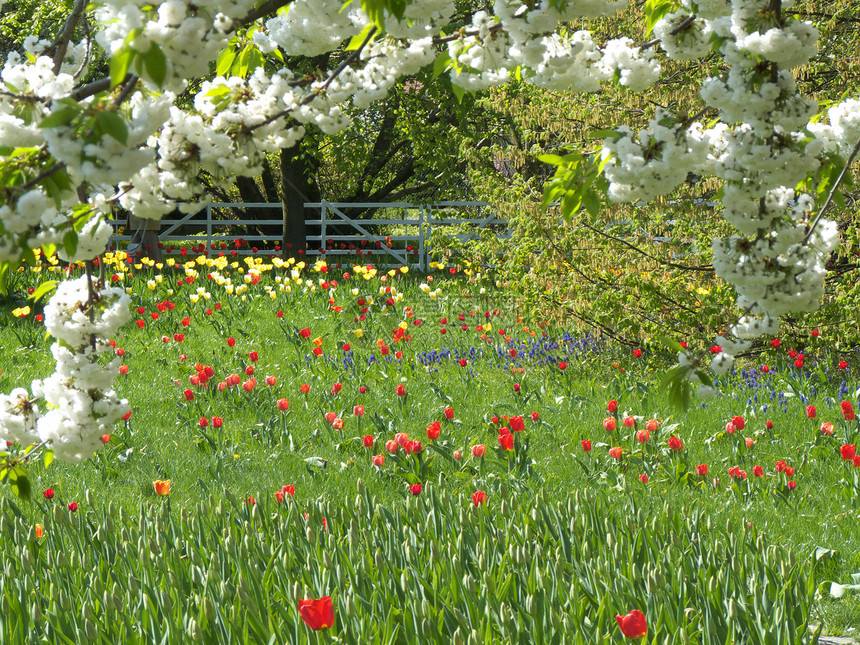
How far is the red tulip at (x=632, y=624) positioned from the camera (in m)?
1.97

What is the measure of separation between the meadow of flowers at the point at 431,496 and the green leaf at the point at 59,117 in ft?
3.37

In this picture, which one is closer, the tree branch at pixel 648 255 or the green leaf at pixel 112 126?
the green leaf at pixel 112 126

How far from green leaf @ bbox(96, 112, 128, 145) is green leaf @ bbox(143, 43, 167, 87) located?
8 cm

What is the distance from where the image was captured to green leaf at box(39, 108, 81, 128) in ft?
4.06

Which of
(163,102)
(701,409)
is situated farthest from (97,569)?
(701,409)

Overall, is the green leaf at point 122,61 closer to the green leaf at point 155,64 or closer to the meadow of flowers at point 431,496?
the green leaf at point 155,64

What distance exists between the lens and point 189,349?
6902 millimetres

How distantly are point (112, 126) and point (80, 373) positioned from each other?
86 cm

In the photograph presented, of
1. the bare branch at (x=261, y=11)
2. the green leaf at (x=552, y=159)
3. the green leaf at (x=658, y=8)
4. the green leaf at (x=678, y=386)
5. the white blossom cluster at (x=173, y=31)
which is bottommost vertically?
the green leaf at (x=678, y=386)

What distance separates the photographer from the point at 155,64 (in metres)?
1.23

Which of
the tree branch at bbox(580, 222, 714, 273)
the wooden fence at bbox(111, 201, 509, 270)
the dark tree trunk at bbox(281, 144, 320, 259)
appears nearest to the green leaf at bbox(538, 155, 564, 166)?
the tree branch at bbox(580, 222, 714, 273)

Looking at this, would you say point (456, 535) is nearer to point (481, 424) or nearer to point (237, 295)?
point (481, 424)

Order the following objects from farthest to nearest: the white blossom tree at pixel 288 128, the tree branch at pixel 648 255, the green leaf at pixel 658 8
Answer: the tree branch at pixel 648 255, the green leaf at pixel 658 8, the white blossom tree at pixel 288 128

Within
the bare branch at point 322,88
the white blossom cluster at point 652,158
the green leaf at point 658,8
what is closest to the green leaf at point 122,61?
the bare branch at point 322,88
